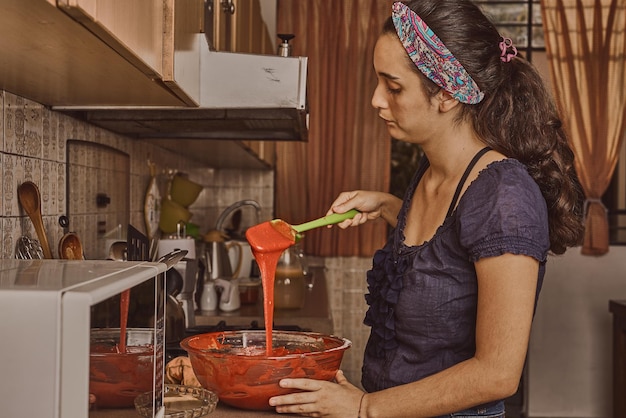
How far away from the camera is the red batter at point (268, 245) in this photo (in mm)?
1426

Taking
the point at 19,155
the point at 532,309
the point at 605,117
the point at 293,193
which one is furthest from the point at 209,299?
the point at 605,117

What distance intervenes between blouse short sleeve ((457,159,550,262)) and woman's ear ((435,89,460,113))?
144 millimetres

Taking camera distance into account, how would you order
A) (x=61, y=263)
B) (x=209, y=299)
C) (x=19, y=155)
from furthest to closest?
(x=209, y=299)
(x=19, y=155)
(x=61, y=263)

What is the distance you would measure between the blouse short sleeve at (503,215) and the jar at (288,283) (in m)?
1.27

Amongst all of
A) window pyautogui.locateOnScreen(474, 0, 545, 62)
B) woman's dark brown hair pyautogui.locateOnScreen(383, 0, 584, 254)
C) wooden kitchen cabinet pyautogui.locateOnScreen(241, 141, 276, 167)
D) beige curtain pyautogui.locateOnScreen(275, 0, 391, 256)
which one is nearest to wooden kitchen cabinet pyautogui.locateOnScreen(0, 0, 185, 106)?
woman's dark brown hair pyautogui.locateOnScreen(383, 0, 584, 254)

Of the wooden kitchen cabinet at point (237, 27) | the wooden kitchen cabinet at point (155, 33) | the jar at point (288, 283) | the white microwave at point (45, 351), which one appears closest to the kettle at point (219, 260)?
the jar at point (288, 283)

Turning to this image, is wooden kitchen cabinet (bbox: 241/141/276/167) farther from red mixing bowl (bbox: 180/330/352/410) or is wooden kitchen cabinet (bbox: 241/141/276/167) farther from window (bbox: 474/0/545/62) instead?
window (bbox: 474/0/545/62)

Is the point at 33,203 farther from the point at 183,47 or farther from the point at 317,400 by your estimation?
the point at 317,400

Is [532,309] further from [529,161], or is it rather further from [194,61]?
[194,61]

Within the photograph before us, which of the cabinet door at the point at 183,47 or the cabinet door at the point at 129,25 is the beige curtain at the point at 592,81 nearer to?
the cabinet door at the point at 183,47

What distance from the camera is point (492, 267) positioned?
126 centimetres

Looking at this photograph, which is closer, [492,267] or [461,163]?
[492,267]

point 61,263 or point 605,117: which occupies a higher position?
point 605,117

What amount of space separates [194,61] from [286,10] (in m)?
2.74
